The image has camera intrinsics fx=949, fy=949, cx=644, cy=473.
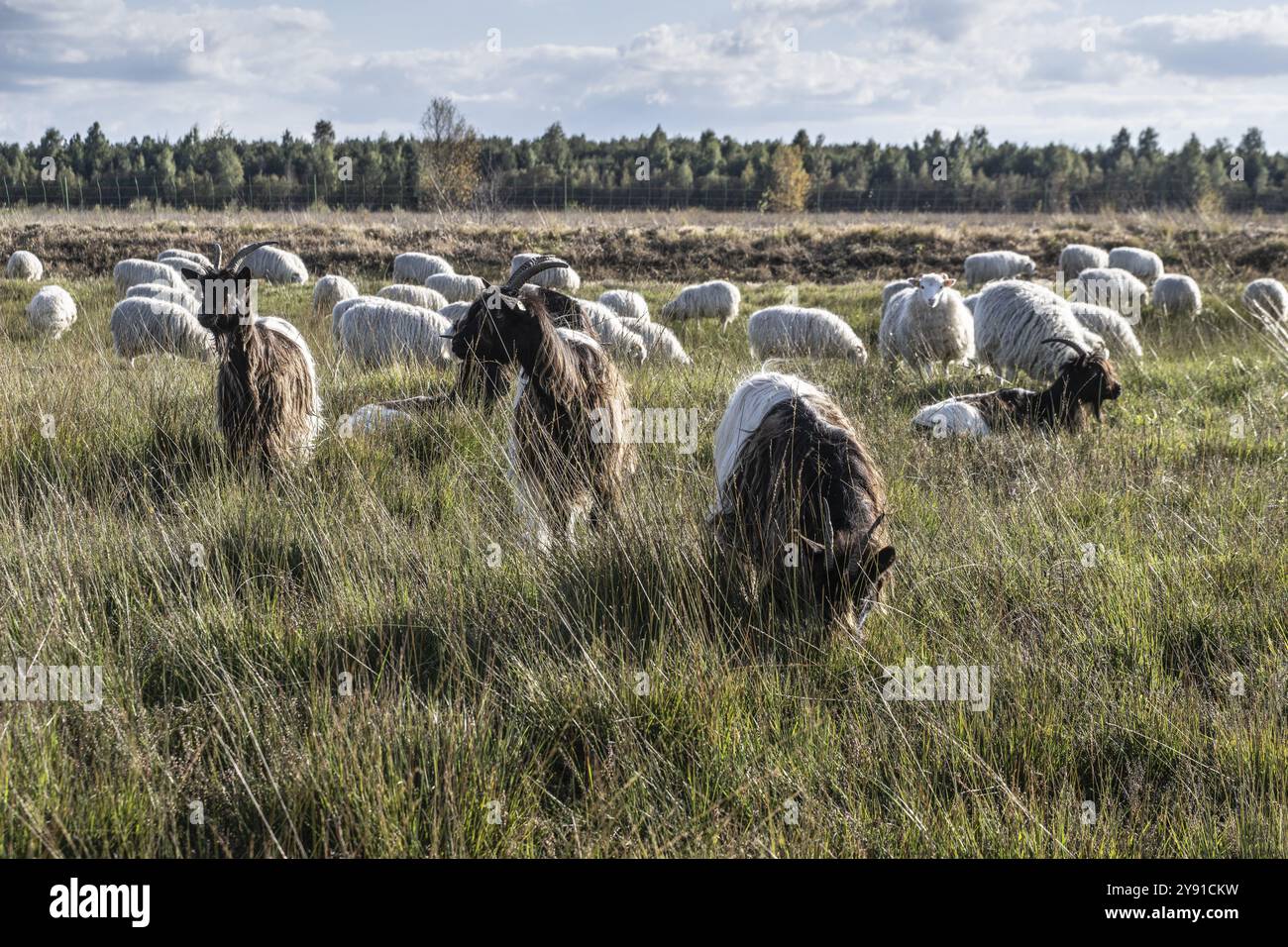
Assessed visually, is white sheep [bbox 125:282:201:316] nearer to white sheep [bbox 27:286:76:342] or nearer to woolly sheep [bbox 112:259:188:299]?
white sheep [bbox 27:286:76:342]

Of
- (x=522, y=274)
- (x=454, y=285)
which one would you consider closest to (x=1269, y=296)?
(x=454, y=285)

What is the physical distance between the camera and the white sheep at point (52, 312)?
14961mm

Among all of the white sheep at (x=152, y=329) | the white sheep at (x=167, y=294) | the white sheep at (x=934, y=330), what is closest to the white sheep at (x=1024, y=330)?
the white sheep at (x=934, y=330)

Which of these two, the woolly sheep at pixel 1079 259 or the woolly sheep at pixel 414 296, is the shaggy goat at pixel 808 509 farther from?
the woolly sheep at pixel 1079 259

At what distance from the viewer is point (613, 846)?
265cm

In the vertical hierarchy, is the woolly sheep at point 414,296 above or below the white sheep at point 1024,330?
above

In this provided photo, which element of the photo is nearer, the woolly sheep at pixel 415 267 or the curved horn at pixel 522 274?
the curved horn at pixel 522 274

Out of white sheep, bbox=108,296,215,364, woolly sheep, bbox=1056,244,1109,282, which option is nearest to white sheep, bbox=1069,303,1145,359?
woolly sheep, bbox=1056,244,1109,282

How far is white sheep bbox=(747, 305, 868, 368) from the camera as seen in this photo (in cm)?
1316

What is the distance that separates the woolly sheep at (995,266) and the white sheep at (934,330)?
37.7 feet

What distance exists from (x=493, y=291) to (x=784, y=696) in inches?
120

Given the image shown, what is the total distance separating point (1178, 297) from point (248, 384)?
57.0ft

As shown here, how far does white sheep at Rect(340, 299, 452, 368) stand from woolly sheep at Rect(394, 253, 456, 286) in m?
9.03
